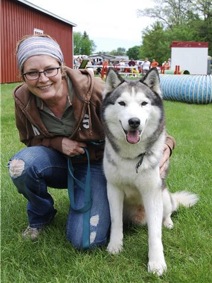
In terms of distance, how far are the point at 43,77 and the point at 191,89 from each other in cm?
723

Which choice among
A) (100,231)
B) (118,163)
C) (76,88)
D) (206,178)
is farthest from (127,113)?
(206,178)

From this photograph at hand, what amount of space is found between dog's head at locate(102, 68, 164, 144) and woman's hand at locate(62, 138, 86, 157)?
289 mm

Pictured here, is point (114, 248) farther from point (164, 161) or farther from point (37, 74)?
point (37, 74)

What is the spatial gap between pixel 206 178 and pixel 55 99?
1.69m

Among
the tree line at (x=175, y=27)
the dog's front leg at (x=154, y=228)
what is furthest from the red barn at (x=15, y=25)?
the tree line at (x=175, y=27)

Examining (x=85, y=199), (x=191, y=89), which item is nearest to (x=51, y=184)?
(x=85, y=199)

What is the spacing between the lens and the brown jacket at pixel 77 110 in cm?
233

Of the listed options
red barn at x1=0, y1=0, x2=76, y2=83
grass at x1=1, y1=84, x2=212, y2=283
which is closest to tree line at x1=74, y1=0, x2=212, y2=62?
red barn at x1=0, y1=0, x2=76, y2=83

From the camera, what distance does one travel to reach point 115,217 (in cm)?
228

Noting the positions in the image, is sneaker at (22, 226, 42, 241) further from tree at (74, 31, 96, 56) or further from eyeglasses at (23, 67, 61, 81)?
tree at (74, 31, 96, 56)

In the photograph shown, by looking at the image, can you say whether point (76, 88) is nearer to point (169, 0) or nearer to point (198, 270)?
point (198, 270)

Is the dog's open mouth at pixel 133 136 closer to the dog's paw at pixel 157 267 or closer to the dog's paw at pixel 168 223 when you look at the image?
the dog's paw at pixel 157 267

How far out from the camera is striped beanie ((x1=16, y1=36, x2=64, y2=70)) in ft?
7.05

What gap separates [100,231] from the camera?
2371 millimetres
